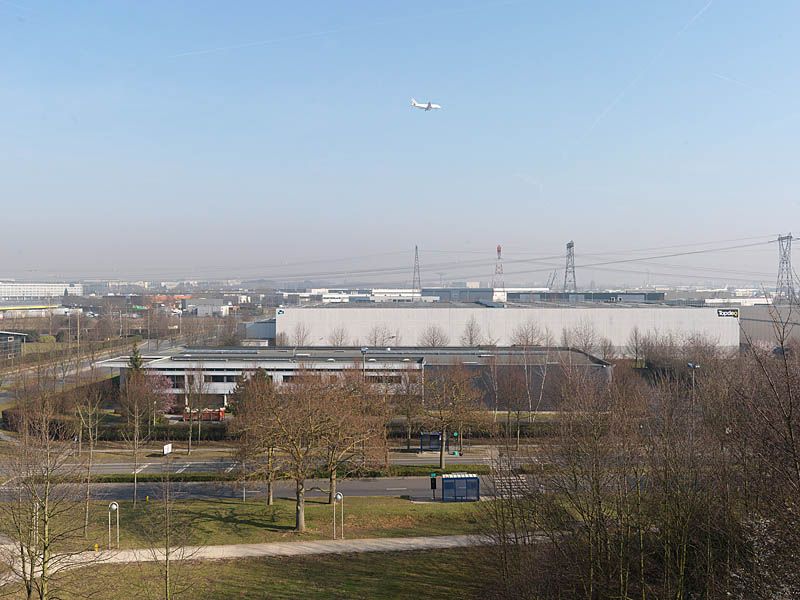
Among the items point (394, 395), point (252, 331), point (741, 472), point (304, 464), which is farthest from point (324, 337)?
point (741, 472)

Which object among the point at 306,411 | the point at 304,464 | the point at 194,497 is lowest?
the point at 194,497

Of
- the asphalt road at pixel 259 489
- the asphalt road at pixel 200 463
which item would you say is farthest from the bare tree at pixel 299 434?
the asphalt road at pixel 200 463

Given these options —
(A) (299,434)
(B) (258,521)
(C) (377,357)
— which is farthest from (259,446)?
(C) (377,357)

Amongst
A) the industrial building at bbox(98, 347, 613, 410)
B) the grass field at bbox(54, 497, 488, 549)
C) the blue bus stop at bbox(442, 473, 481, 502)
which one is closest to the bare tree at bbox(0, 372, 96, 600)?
the grass field at bbox(54, 497, 488, 549)

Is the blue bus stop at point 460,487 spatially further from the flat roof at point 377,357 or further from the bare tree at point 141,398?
the flat roof at point 377,357

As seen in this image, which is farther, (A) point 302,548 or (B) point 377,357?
(B) point 377,357

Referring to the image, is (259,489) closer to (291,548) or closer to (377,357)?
(291,548)

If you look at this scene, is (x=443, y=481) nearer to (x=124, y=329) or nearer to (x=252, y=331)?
(x=252, y=331)

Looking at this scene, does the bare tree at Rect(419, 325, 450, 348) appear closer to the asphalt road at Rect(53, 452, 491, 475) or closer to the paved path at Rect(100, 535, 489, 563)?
the asphalt road at Rect(53, 452, 491, 475)
